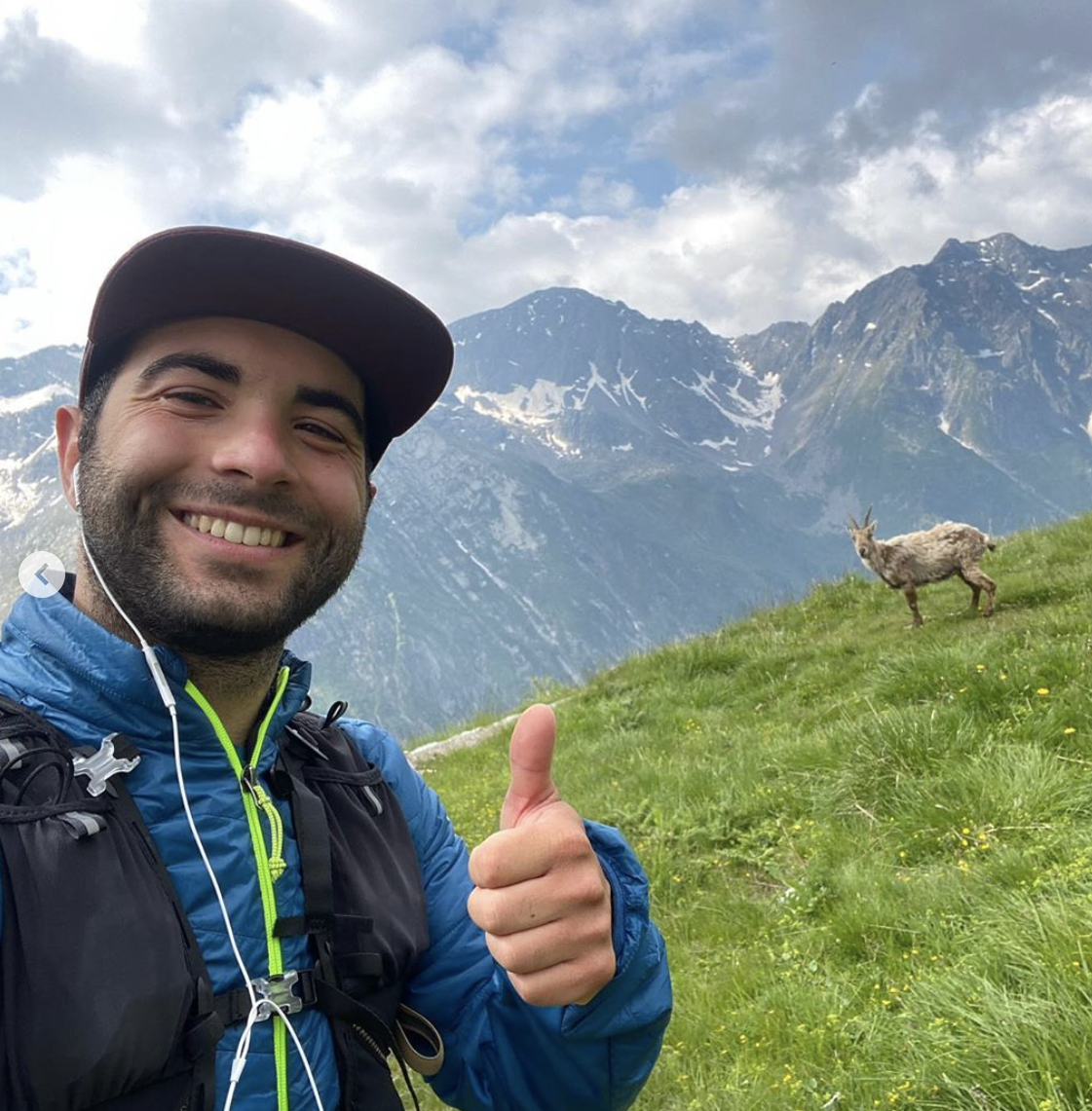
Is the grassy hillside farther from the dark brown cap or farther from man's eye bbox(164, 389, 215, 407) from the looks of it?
man's eye bbox(164, 389, 215, 407)

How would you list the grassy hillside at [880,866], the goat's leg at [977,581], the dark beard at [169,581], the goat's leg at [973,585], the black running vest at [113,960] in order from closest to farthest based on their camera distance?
the black running vest at [113,960] → the dark beard at [169,581] → the grassy hillside at [880,866] → the goat's leg at [977,581] → the goat's leg at [973,585]

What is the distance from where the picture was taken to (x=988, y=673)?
6168 mm

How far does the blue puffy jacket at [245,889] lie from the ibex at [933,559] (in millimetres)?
9090

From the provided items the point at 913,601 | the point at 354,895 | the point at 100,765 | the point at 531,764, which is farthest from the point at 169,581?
the point at 913,601

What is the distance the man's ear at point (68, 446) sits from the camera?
262 centimetres

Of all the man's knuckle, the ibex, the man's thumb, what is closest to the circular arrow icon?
the man's thumb

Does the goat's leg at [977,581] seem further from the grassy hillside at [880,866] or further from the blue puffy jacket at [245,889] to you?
the blue puffy jacket at [245,889]

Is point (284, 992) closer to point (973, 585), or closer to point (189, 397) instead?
point (189, 397)

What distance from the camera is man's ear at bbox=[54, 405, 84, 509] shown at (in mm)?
2621

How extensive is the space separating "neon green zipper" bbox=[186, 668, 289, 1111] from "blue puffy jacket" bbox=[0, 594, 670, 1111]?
1 centimetres

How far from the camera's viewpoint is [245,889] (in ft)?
6.95

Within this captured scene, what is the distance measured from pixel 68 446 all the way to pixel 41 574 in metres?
0.56

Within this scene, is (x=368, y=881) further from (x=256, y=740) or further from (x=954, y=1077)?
(x=954, y=1077)

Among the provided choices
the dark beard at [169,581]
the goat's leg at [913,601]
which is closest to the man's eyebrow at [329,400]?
the dark beard at [169,581]
